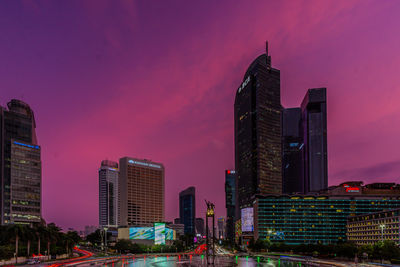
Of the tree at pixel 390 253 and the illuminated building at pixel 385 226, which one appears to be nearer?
the tree at pixel 390 253

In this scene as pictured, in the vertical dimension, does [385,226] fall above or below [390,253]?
below

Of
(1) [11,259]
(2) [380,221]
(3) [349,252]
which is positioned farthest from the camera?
(2) [380,221]

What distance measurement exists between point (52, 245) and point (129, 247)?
44.8 metres

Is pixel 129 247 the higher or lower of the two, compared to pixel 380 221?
lower

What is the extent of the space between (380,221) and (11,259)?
166509mm

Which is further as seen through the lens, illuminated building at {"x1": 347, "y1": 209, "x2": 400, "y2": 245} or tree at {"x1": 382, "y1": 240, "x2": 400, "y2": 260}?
illuminated building at {"x1": 347, "y1": 209, "x2": 400, "y2": 245}

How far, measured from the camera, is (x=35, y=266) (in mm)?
93250

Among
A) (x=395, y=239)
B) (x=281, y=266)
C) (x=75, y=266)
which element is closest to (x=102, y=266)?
(x=75, y=266)

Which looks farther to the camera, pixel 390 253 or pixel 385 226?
pixel 385 226

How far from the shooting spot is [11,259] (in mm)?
104688

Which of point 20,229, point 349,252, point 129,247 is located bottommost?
point 129,247

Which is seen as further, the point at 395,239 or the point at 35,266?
the point at 395,239

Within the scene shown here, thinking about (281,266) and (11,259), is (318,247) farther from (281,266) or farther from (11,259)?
(11,259)

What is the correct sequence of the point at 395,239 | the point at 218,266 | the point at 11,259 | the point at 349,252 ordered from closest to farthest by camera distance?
the point at 218,266 → the point at 11,259 → the point at 349,252 → the point at 395,239
